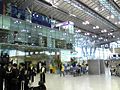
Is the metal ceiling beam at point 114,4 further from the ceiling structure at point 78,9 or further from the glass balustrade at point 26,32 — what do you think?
the glass balustrade at point 26,32

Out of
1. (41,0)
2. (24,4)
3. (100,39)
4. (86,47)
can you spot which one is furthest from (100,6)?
(100,39)

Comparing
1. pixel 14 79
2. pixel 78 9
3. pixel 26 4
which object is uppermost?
pixel 26 4

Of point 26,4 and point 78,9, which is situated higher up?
point 26,4

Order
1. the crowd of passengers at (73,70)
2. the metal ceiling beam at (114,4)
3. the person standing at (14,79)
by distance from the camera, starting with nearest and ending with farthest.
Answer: the person standing at (14,79) → the metal ceiling beam at (114,4) → the crowd of passengers at (73,70)

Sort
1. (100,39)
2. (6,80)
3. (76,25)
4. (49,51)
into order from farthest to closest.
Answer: (100,39)
(76,25)
(49,51)
(6,80)

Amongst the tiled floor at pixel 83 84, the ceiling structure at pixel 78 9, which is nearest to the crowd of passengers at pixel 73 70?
the tiled floor at pixel 83 84

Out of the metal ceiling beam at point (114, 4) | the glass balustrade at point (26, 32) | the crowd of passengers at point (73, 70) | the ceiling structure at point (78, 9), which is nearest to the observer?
the glass balustrade at point (26, 32)

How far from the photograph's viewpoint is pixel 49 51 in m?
28.7

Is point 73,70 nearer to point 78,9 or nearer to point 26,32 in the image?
point 26,32

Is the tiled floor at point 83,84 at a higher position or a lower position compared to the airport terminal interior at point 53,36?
lower

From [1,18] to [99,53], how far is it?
90.3 feet

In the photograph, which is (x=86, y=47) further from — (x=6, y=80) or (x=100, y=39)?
(x=6, y=80)

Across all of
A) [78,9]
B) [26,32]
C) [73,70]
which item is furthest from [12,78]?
[78,9]

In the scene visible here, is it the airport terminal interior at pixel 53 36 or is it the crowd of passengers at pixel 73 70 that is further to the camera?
the crowd of passengers at pixel 73 70
